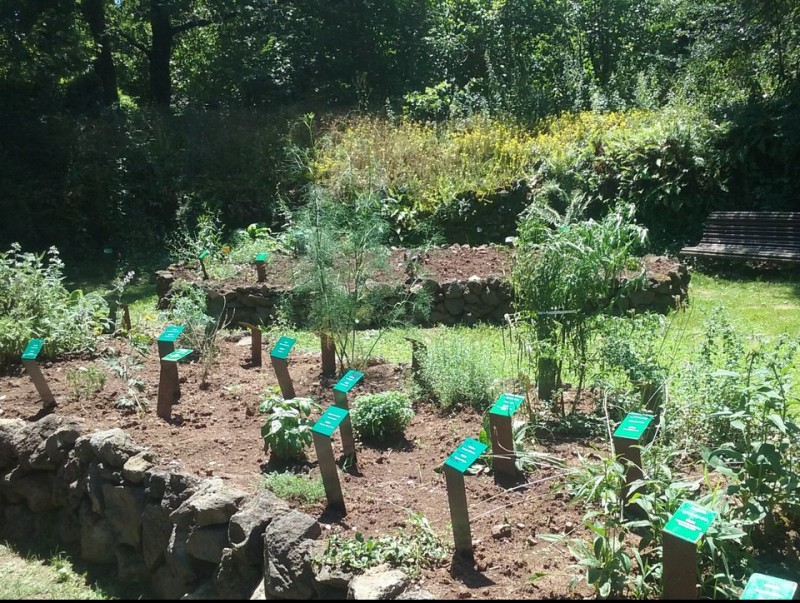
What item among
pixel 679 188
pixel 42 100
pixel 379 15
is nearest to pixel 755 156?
pixel 679 188

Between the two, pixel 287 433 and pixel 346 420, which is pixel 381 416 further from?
pixel 287 433

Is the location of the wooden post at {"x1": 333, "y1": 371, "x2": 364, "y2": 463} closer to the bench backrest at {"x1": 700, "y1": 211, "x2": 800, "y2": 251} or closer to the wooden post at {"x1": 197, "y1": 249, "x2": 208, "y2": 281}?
the wooden post at {"x1": 197, "y1": 249, "x2": 208, "y2": 281}

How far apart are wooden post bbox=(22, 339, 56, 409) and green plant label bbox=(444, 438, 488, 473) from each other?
3.51m

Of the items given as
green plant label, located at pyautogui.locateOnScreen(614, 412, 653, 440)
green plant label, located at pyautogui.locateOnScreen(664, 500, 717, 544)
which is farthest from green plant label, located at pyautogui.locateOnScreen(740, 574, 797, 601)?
green plant label, located at pyautogui.locateOnScreen(614, 412, 653, 440)

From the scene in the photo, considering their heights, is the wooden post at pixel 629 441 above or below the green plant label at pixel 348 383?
below

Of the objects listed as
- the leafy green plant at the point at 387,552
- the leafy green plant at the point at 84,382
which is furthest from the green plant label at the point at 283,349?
the leafy green plant at the point at 387,552

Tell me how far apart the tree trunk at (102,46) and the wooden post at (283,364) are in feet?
44.1

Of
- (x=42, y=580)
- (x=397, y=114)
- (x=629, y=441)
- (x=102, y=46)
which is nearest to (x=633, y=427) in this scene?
(x=629, y=441)

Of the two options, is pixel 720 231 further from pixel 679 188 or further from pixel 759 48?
pixel 759 48

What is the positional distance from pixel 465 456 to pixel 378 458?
136cm

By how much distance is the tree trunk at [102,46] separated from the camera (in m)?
16.9

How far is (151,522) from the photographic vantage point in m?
4.36

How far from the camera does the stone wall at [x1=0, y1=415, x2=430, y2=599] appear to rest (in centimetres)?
349

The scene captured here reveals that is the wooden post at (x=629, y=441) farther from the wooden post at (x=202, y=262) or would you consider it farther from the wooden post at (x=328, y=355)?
the wooden post at (x=202, y=262)
